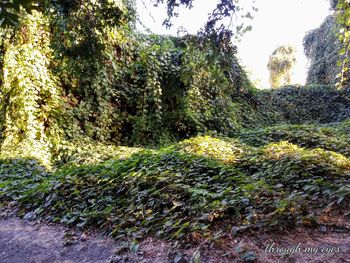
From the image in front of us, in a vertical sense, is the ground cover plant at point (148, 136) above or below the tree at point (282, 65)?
below

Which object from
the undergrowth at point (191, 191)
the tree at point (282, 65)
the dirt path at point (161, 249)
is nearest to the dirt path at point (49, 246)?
the dirt path at point (161, 249)

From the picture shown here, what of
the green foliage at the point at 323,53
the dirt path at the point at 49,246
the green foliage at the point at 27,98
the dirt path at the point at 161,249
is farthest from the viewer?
the green foliage at the point at 323,53

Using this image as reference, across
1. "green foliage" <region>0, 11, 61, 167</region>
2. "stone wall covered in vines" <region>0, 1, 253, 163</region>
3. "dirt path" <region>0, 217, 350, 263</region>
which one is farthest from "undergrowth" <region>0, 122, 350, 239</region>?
"stone wall covered in vines" <region>0, 1, 253, 163</region>

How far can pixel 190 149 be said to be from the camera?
5371mm

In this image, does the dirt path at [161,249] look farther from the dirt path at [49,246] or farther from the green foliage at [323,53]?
the green foliage at [323,53]

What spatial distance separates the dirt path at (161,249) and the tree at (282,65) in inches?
734

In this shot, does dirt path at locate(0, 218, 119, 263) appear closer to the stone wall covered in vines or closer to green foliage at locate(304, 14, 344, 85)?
the stone wall covered in vines

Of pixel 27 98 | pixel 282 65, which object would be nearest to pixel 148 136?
pixel 27 98

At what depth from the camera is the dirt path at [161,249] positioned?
2.28 metres

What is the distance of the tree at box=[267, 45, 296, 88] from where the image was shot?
1984 centimetres

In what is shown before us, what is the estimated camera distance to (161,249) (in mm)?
2631

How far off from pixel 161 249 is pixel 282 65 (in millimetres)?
19465

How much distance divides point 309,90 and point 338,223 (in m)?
11.7

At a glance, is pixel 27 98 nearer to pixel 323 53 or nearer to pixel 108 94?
pixel 108 94
